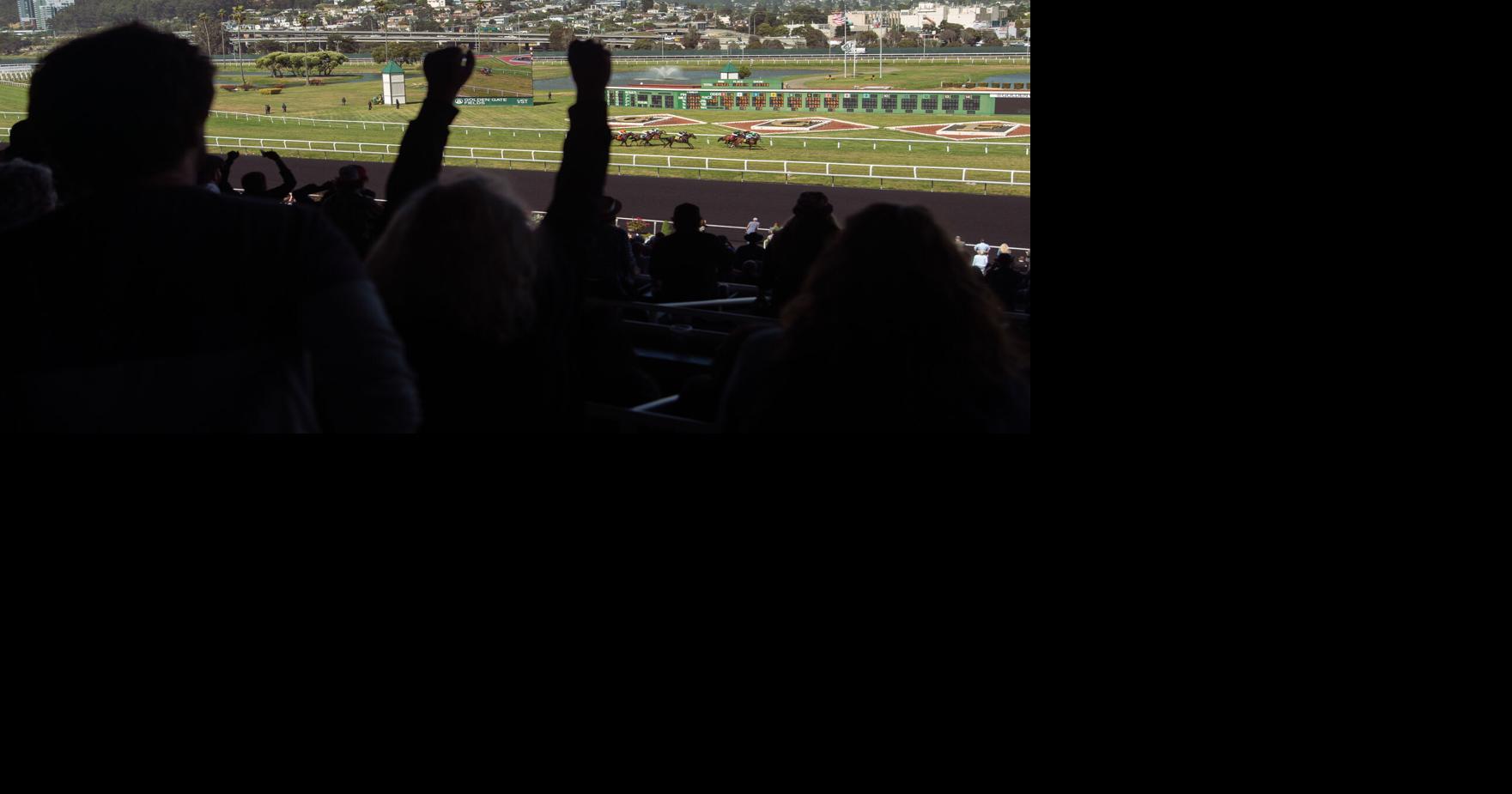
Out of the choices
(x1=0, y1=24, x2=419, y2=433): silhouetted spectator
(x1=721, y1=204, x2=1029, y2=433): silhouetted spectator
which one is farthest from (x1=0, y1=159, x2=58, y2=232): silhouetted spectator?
(x1=721, y1=204, x2=1029, y2=433): silhouetted spectator

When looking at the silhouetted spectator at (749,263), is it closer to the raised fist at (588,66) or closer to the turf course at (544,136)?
the raised fist at (588,66)

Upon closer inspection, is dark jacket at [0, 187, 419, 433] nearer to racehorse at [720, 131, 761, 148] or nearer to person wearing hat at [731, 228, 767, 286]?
person wearing hat at [731, 228, 767, 286]

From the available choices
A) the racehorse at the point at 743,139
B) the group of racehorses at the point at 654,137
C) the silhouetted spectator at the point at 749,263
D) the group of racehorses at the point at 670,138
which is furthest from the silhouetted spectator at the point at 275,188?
the group of racehorses at the point at 654,137

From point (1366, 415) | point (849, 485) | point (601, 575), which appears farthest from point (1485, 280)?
point (601, 575)

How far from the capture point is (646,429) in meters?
2.52

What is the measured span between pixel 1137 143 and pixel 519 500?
863 millimetres

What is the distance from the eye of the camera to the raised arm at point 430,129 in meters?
2.13

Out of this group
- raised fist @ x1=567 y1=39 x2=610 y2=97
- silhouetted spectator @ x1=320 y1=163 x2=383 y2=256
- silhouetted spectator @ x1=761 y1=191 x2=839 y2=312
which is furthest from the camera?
silhouetted spectator @ x1=320 y1=163 x2=383 y2=256

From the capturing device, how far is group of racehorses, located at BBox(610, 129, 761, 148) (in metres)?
37.5

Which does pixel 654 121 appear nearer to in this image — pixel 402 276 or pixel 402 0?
pixel 402 0

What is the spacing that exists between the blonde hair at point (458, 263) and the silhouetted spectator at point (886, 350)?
0.37 metres

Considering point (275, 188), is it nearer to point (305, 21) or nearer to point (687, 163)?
point (305, 21)

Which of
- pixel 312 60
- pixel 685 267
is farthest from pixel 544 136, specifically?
pixel 685 267

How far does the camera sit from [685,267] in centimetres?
534
